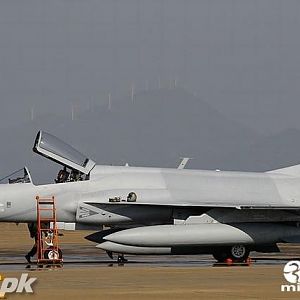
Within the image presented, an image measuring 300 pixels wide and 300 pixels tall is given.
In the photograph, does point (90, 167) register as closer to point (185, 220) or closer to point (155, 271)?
point (185, 220)

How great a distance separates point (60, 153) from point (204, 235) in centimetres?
448

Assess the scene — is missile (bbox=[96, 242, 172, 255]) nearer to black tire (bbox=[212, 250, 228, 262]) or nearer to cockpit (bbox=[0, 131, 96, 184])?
black tire (bbox=[212, 250, 228, 262])

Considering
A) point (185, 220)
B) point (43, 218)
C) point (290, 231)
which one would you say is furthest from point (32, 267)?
point (290, 231)

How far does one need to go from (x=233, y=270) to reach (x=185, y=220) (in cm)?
470

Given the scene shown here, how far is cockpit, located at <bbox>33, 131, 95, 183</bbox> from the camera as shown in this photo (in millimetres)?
26344

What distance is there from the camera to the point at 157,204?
2598 centimetres

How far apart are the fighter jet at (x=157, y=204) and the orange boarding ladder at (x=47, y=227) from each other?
19cm

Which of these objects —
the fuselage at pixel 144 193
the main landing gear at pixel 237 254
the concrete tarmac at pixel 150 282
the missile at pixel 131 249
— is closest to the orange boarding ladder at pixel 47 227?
the fuselage at pixel 144 193

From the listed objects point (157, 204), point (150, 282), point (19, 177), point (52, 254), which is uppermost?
point (19, 177)

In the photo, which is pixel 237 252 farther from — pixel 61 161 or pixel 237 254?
pixel 61 161

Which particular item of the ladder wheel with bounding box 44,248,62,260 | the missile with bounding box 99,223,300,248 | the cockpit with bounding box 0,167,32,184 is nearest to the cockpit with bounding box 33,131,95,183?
the cockpit with bounding box 0,167,32,184

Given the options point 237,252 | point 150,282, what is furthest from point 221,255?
point 150,282

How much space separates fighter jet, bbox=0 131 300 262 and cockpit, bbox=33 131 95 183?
26 millimetres

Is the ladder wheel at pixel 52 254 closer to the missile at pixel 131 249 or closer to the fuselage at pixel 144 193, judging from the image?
the missile at pixel 131 249
